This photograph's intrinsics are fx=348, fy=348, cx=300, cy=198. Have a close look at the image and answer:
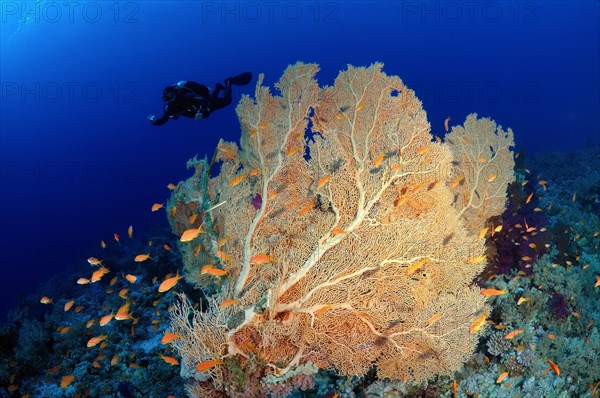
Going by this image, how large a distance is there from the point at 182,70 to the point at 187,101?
11127 cm

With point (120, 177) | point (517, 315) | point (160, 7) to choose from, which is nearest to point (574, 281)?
point (517, 315)

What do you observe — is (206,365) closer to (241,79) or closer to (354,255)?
(354,255)

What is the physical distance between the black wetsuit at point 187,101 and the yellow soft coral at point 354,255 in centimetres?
345

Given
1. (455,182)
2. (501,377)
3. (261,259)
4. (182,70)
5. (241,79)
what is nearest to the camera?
(261,259)

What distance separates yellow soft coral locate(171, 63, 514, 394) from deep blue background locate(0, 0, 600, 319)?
63126 millimetres

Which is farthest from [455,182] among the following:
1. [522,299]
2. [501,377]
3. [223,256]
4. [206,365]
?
[206,365]

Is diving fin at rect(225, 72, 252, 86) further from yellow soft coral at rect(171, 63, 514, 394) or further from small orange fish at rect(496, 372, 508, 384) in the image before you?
small orange fish at rect(496, 372, 508, 384)

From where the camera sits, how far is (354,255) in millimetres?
4336

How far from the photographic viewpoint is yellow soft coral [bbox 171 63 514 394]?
4.37 meters

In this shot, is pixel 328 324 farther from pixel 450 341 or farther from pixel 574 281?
pixel 574 281

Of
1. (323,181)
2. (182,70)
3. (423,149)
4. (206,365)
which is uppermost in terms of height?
(182,70)

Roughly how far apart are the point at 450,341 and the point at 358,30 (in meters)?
120

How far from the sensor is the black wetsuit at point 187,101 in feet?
26.1

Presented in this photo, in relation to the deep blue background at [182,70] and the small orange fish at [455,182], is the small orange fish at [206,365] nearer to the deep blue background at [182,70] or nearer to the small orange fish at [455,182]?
the small orange fish at [455,182]
